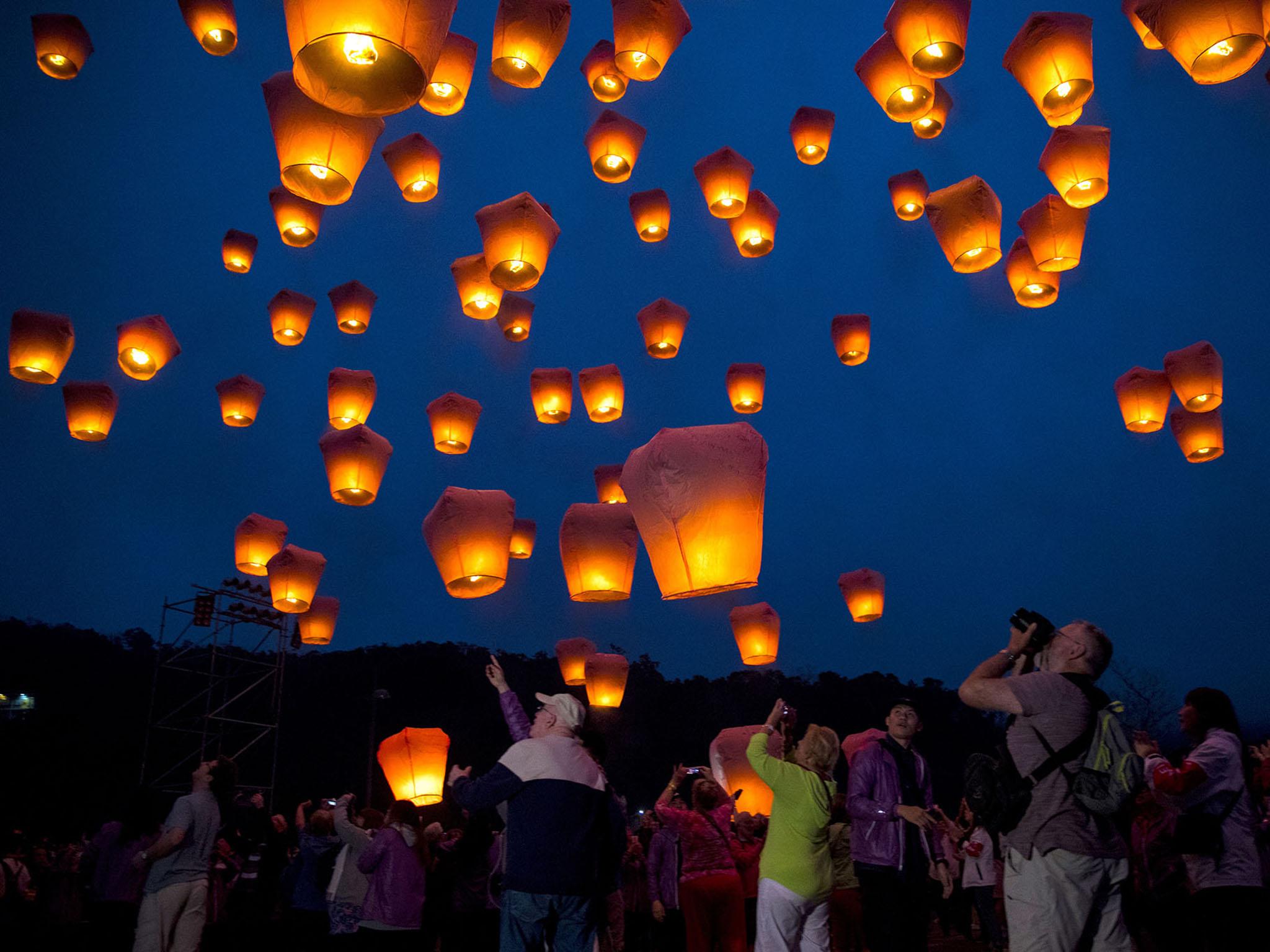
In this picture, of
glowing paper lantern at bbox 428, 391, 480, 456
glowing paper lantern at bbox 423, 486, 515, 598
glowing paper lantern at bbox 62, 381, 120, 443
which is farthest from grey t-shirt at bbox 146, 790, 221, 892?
glowing paper lantern at bbox 428, 391, 480, 456

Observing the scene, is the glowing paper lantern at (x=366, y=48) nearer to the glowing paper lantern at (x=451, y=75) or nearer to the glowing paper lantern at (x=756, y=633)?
the glowing paper lantern at (x=451, y=75)

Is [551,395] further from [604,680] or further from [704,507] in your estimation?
[704,507]

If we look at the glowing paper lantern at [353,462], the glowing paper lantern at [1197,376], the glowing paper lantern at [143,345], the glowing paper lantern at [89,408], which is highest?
the glowing paper lantern at [143,345]

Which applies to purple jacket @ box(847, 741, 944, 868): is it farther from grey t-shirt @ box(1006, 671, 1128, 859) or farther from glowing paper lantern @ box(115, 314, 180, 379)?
glowing paper lantern @ box(115, 314, 180, 379)

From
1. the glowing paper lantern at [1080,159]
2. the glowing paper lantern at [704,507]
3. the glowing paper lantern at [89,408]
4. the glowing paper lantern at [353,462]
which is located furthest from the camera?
the glowing paper lantern at [89,408]

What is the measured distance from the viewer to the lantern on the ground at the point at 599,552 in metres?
6.01

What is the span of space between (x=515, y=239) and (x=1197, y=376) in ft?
16.5

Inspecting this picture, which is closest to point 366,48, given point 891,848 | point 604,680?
point 891,848

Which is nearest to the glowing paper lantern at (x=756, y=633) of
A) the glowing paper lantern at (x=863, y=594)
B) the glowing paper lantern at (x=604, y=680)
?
the glowing paper lantern at (x=863, y=594)

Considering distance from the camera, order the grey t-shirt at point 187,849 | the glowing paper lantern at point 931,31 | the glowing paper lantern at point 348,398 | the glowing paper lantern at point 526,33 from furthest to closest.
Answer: the glowing paper lantern at point 348,398 → the glowing paper lantern at point 526,33 → the glowing paper lantern at point 931,31 → the grey t-shirt at point 187,849

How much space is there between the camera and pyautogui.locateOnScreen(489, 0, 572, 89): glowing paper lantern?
17.3 ft

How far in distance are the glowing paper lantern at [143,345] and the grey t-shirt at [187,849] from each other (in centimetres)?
382

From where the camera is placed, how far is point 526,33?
5.28 meters

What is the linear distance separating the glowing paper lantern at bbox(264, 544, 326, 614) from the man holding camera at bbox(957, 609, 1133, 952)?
7.27m
